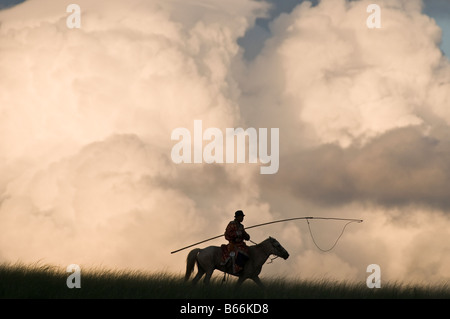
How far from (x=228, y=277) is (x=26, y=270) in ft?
21.7

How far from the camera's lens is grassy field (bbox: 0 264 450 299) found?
18953 mm

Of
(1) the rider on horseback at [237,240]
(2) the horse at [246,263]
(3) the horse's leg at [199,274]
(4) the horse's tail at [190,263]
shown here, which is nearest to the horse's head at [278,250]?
(2) the horse at [246,263]

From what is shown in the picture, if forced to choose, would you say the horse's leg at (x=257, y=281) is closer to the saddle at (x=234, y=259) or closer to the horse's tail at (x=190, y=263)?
the saddle at (x=234, y=259)

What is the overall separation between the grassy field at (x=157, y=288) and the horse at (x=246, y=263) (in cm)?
34

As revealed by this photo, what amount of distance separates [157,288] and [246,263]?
14.4 feet

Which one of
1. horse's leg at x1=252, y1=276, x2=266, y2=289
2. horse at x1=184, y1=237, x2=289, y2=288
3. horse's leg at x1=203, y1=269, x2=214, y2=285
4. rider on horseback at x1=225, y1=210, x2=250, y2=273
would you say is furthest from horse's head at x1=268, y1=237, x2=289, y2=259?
horse's leg at x1=203, y1=269, x2=214, y2=285

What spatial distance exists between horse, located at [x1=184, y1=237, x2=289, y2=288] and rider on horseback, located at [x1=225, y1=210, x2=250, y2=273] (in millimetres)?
234

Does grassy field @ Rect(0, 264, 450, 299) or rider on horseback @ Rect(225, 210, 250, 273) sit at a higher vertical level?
rider on horseback @ Rect(225, 210, 250, 273)

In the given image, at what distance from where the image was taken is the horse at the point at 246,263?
76.5 ft

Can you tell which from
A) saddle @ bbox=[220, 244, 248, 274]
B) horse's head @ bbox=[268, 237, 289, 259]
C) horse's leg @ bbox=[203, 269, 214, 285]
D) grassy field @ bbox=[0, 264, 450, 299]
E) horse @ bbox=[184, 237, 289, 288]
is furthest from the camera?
horse's head @ bbox=[268, 237, 289, 259]

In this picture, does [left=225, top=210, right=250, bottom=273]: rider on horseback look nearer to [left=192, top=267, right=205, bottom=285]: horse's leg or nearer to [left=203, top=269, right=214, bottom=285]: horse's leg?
[left=203, top=269, right=214, bottom=285]: horse's leg

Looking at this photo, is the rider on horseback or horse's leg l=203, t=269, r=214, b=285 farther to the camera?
Result: the rider on horseback
